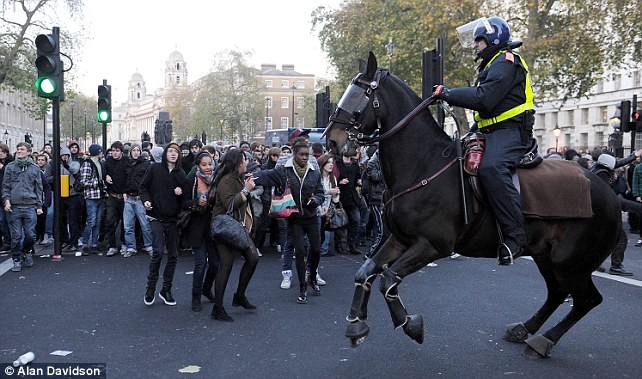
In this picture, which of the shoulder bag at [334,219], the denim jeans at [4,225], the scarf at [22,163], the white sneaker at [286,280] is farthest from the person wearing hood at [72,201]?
the white sneaker at [286,280]

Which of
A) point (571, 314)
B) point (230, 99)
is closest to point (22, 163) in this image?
point (571, 314)

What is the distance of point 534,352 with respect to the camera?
6.10 meters

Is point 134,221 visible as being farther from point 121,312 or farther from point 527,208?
point 527,208

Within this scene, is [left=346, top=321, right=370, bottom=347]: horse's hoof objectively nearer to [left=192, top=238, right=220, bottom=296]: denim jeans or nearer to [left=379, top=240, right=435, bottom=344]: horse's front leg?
[left=379, top=240, right=435, bottom=344]: horse's front leg

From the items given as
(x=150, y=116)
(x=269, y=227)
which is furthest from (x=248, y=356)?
(x=150, y=116)

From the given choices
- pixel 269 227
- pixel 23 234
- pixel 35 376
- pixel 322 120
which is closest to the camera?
pixel 35 376

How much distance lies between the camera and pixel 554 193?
5816 millimetres

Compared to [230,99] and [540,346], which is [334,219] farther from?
[230,99]

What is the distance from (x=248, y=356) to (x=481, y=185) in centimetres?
258

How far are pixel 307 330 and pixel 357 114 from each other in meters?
2.68

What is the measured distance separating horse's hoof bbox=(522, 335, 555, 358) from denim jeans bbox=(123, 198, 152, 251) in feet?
27.9

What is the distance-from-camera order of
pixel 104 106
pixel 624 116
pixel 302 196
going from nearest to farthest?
1. pixel 302 196
2. pixel 104 106
3. pixel 624 116

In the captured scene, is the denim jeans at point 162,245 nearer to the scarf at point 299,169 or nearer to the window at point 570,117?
the scarf at point 299,169

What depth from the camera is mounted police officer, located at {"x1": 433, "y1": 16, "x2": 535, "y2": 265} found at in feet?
18.1
